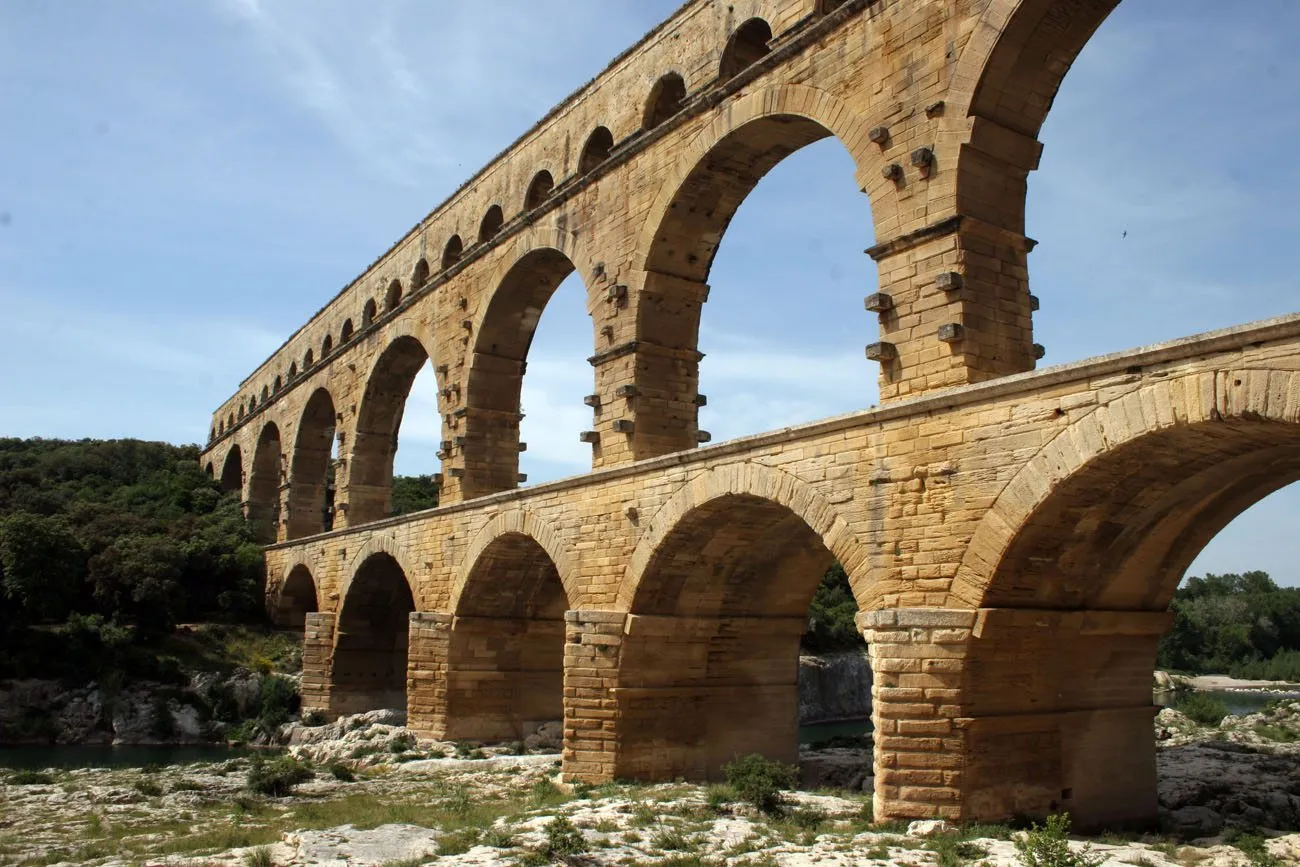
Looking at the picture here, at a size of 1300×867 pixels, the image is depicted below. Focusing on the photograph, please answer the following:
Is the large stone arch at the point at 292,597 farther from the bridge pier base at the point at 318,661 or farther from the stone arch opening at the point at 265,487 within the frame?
the stone arch opening at the point at 265,487

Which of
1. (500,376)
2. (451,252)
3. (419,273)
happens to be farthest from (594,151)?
(419,273)

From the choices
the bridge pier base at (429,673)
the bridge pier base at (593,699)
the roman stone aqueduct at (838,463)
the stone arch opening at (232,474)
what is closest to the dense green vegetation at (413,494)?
the stone arch opening at (232,474)

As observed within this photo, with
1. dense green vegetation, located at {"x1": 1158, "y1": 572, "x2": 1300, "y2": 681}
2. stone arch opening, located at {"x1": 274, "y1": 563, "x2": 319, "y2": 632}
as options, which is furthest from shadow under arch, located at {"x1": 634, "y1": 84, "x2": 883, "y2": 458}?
dense green vegetation, located at {"x1": 1158, "y1": 572, "x2": 1300, "y2": 681}

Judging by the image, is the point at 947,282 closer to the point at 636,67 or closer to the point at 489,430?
Result: the point at 636,67

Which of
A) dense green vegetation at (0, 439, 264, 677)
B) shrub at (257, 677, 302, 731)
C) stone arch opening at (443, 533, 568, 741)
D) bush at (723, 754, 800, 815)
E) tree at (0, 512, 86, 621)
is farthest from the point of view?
tree at (0, 512, 86, 621)

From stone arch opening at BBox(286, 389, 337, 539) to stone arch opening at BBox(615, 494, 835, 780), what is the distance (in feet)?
59.5

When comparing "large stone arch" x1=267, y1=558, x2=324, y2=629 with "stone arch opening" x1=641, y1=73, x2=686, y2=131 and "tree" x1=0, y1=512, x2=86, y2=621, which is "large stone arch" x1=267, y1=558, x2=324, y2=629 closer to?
"tree" x1=0, y1=512, x2=86, y2=621

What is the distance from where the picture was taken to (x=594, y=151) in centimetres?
1595

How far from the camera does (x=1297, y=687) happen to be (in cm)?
4459

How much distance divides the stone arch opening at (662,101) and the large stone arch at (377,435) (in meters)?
9.77

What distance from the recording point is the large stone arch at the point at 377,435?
22891 mm

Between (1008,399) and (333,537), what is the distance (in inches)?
683

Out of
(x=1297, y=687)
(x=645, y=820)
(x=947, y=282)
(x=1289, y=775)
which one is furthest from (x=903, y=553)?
(x=1297, y=687)

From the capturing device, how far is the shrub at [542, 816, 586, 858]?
308 inches
